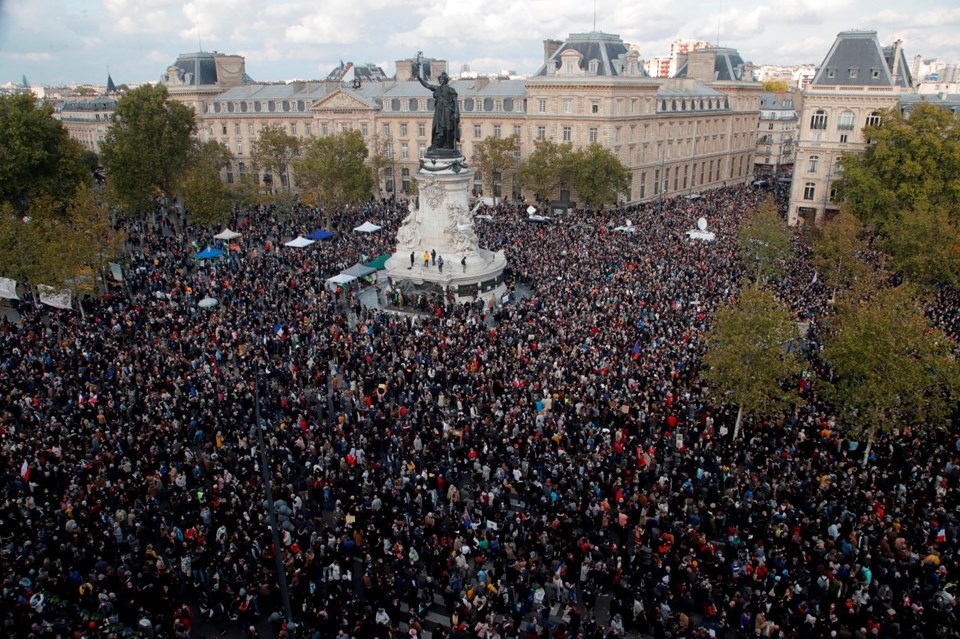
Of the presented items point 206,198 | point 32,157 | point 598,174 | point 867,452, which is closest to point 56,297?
point 32,157

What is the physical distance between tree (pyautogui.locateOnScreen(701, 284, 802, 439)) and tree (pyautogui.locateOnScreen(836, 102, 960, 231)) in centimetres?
2674

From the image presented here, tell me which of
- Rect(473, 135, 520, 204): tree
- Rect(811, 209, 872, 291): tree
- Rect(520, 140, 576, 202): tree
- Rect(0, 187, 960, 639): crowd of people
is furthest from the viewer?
Rect(473, 135, 520, 204): tree

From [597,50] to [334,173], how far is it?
88.9 feet

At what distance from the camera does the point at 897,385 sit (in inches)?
824

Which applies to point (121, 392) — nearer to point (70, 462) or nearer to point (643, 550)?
point (70, 462)

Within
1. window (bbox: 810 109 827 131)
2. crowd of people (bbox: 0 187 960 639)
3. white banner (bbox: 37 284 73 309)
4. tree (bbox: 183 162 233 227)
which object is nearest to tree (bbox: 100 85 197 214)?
tree (bbox: 183 162 233 227)

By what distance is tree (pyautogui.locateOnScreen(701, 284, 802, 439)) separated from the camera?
22219mm

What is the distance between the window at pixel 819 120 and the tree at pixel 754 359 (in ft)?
129

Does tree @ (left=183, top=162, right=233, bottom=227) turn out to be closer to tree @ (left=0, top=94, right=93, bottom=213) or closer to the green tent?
tree @ (left=0, top=94, right=93, bottom=213)

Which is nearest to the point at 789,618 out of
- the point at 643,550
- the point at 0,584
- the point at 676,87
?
the point at 643,550

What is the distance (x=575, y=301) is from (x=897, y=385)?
15919mm

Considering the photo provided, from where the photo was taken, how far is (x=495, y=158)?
65.2 m

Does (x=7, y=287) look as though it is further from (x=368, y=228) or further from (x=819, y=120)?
(x=819, y=120)

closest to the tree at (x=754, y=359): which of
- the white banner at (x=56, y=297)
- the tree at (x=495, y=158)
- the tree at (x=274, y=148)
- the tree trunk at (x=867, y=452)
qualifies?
the tree trunk at (x=867, y=452)
